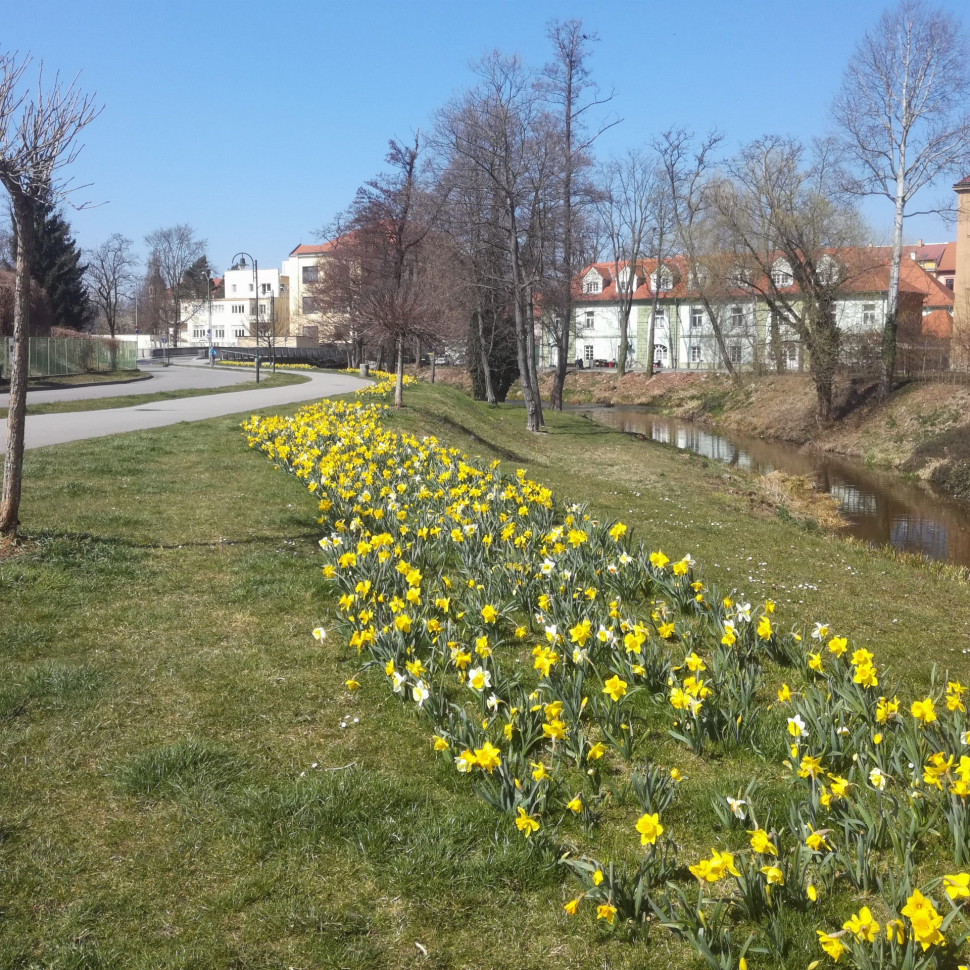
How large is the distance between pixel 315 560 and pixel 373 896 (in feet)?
14.8

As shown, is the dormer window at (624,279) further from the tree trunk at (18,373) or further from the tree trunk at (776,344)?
the tree trunk at (18,373)

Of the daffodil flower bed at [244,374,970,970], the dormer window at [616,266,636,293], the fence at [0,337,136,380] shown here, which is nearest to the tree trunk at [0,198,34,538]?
the daffodil flower bed at [244,374,970,970]

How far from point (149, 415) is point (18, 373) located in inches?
498

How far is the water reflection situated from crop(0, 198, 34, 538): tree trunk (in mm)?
12849

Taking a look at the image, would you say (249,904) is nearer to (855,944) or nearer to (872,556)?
(855,944)

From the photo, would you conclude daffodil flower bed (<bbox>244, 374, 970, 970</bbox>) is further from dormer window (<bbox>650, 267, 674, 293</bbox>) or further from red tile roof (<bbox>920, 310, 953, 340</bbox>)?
dormer window (<bbox>650, 267, 674, 293</bbox>)

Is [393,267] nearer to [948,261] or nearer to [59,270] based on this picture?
[59,270]

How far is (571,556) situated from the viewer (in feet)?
22.5

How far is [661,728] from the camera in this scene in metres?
4.82

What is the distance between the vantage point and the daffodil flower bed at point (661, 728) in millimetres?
3215

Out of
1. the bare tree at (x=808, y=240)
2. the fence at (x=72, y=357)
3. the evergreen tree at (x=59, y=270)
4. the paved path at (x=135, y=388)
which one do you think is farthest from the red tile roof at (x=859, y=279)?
the evergreen tree at (x=59, y=270)

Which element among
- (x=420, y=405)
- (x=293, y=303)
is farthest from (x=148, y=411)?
(x=293, y=303)

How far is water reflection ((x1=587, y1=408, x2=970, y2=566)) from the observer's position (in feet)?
51.7

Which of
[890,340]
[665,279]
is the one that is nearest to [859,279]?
[890,340]
